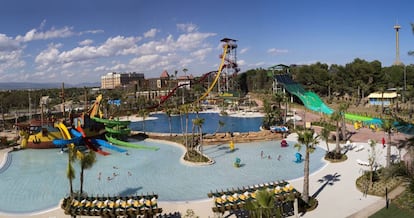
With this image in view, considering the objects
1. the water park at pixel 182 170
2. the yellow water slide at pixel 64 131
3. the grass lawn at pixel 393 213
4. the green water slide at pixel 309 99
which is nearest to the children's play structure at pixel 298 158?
the water park at pixel 182 170

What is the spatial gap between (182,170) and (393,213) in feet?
47.4

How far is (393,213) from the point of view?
50.9 feet

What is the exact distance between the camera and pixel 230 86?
87250mm

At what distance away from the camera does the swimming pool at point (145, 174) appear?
20656 millimetres

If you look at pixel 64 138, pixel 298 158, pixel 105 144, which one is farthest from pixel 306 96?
pixel 64 138

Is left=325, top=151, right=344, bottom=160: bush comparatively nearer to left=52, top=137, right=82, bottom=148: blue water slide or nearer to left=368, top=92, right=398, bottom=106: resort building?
left=52, top=137, right=82, bottom=148: blue water slide

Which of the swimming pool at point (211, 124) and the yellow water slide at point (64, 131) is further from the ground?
the yellow water slide at point (64, 131)

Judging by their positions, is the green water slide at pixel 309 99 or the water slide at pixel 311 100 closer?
the water slide at pixel 311 100

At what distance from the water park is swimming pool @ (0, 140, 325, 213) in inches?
2.8

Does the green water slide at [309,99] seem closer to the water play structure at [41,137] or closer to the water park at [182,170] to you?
the water park at [182,170]

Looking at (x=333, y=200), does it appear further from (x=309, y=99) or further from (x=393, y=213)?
(x=309, y=99)

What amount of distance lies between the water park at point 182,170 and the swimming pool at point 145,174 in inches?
2.8

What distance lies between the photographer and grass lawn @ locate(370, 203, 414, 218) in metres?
15.1

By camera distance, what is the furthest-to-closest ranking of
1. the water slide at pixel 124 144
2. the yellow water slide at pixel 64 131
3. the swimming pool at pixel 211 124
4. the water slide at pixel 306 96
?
1. the water slide at pixel 306 96
2. the swimming pool at pixel 211 124
3. the water slide at pixel 124 144
4. the yellow water slide at pixel 64 131
